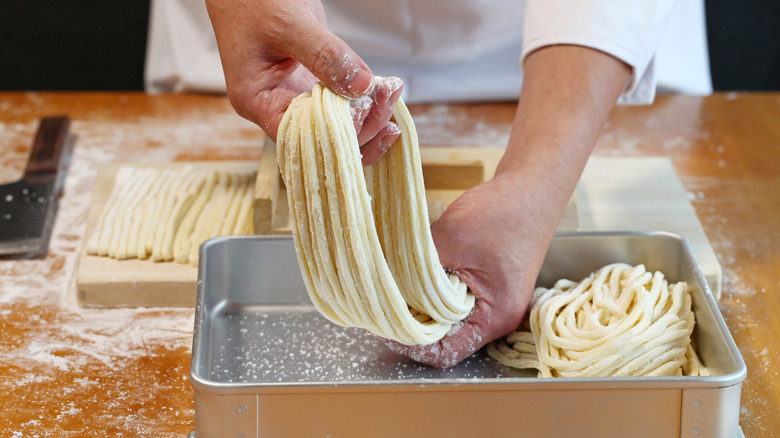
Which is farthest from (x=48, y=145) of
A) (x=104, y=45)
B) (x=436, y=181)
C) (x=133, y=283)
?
(x=104, y=45)

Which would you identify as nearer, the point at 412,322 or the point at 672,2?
the point at 412,322

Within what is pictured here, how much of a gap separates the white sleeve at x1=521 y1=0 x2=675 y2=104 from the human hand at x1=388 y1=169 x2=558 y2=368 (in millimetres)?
287

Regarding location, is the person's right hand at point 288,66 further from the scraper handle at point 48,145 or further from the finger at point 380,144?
the scraper handle at point 48,145

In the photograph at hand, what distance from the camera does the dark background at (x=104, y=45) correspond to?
3035 mm

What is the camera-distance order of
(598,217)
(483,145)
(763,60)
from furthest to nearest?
(763,60) < (483,145) < (598,217)

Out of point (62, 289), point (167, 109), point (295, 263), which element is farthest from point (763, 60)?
point (62, 289)

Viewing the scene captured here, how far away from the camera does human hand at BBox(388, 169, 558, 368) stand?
3.37 ft

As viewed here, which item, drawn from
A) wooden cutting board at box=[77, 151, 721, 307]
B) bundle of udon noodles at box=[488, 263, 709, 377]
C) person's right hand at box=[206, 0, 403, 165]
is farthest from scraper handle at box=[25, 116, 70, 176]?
bundle of udon noodles at box=[488, 263, 709, 377]

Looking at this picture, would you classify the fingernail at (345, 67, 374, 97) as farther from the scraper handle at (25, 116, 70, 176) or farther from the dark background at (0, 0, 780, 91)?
the dark background at (0, 0, 780, 91)

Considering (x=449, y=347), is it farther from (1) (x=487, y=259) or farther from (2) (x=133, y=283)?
(2) (x=133, y=283)

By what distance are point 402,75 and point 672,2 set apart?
2.17ft

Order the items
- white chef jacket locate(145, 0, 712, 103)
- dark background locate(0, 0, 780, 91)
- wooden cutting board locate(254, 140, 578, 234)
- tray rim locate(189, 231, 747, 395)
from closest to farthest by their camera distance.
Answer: tray rim locate(189, 231, 747, 395) → wooden cutting board locate(254, 140, 578, 234) → white chef jacket locate(145, 0, 712, 103) → dark background locate(0, 0, 780, 91)

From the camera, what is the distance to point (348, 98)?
86 centimetres

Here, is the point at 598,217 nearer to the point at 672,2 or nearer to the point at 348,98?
the point at 672,2
